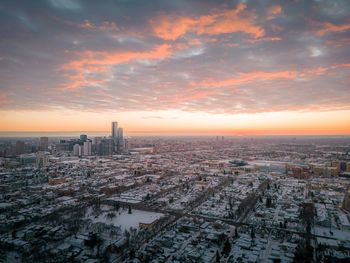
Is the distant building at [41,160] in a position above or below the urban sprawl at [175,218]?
above

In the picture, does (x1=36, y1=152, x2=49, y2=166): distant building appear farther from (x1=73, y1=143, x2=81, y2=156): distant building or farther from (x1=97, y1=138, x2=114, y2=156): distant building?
(x1=97, y1=138, x2=114, y2=156): distant building

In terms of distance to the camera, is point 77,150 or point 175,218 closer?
point 175,218

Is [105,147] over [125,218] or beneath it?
over

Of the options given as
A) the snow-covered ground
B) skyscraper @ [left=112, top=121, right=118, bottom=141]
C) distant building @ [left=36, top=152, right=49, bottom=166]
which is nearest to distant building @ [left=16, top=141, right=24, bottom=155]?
distant building @ [left=36, top=152, right=49, bottom=166]

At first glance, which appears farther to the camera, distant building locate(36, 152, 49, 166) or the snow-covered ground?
distant building locate(36, 152, 49, 166)

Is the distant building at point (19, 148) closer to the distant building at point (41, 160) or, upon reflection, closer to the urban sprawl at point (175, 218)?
the distant building at point (41, 160)

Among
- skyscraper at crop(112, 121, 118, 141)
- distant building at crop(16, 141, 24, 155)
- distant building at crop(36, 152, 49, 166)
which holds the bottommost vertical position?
distant building at crop(36, 152, 49, 166)

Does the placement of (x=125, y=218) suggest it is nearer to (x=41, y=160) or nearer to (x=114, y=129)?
(x=41, y=160)

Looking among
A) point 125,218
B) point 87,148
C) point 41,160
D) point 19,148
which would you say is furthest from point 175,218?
point 19,148

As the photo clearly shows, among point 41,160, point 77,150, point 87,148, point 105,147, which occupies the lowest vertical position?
point 41,160

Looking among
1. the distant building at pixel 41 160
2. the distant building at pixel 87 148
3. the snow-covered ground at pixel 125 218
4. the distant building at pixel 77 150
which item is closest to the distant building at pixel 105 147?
the distant building at pixel 87 148

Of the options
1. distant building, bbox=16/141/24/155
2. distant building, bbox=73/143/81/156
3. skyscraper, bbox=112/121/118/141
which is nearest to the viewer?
distant building, bbox=16/141/24/155

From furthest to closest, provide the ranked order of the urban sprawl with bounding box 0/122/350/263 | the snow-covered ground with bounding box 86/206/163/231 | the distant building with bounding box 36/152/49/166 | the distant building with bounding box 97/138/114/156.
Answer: the distant building with bounding box 97/138/114/156 < the distant building with bounding box 36/152/49/166 < the snow-covered ground with bounding box 86/206/163/231 < the urban sprawl with bounding box 0/122/350/263
